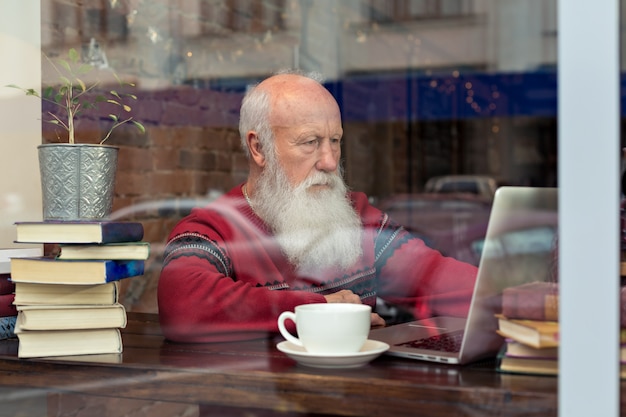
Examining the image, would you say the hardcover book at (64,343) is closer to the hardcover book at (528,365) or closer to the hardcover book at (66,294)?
the hardcover book at (66,294)

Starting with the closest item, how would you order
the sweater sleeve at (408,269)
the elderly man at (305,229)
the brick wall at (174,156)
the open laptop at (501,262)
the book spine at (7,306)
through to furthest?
the open laptop at (501,262), the book spine at (7,306), the elderly man at (305,229), the sweater sleeve at (408,269), the brick wall at (174,156)

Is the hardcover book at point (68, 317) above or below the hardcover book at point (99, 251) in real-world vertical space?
below

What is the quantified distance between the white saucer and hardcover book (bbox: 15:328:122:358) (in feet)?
1.24

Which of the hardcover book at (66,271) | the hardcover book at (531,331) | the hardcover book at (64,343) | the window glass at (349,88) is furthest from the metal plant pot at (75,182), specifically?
the hardcover book at (531,331)

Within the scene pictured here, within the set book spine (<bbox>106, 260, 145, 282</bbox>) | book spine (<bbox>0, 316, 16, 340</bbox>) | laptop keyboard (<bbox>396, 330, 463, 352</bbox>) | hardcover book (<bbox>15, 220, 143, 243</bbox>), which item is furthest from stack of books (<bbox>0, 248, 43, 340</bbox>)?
laptop keyboard (<bbox>396, 330, 463, 352</bbox>)

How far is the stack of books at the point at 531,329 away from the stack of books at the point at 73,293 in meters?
0.71

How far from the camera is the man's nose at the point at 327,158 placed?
2.15 meters

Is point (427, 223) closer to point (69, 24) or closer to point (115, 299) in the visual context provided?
point (69, 24)

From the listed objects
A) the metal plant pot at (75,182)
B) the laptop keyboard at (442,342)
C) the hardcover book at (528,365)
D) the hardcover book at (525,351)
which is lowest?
the laptop keyboard at (442,342)

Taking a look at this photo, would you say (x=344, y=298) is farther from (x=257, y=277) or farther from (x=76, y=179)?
(x=76, y=179)

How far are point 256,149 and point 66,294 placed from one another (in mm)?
738

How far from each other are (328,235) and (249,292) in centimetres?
41

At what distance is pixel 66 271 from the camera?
63.3 inches

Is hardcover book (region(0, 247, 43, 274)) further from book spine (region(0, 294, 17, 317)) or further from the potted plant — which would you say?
the potted plant
